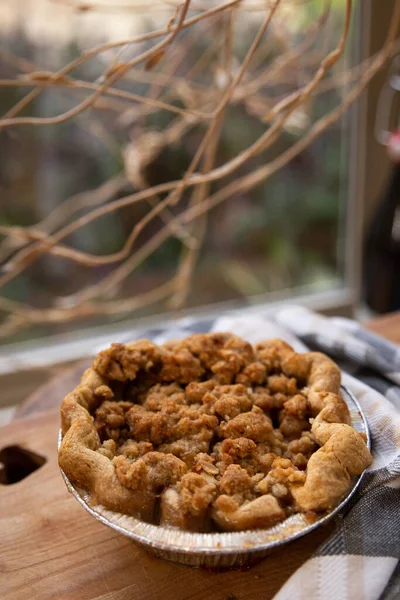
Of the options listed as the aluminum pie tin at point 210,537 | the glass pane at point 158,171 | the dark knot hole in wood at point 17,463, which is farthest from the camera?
the glass pane at point 158,171

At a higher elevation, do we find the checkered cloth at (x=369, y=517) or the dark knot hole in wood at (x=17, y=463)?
the checkered cloth at (x=369, y=517)

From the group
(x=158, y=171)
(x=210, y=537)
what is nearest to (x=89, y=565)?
(x=210, y=537)

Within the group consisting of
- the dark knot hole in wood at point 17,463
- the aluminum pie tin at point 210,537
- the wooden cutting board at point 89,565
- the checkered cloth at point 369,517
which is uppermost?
the aluminum pie tin at point 210,537

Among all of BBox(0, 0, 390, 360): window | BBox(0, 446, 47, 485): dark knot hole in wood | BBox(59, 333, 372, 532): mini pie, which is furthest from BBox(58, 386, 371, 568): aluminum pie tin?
BBox(0, 0, 390, 360): window

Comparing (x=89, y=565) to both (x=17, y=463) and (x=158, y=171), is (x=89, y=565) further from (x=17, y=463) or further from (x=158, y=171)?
(x=158, y=171)

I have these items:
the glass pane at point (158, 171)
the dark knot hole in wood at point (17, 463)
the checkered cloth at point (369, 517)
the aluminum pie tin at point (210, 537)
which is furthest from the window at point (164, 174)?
the aluminum pie tin at point (210, 537)

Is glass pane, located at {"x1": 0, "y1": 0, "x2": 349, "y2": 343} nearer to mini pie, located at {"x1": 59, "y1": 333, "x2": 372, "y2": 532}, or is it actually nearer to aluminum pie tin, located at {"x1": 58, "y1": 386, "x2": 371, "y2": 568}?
mini pie, located at {"x1": 59, "y1": 333, "x2": 372, "y2": 532}

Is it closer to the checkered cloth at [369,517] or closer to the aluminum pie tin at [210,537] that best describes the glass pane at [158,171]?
the checkered cloth at [369,517]
